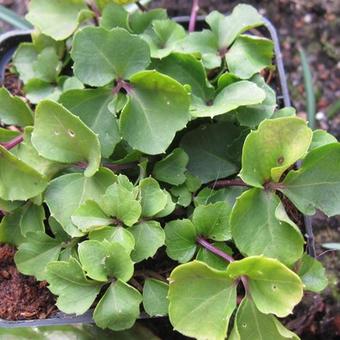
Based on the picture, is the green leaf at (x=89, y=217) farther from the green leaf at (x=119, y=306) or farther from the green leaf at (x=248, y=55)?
the green leaf at (x=248, y=55)

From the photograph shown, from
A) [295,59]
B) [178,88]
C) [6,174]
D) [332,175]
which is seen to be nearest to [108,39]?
[178,88]

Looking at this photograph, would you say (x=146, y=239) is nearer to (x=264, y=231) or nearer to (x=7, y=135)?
(x=264, y=231)

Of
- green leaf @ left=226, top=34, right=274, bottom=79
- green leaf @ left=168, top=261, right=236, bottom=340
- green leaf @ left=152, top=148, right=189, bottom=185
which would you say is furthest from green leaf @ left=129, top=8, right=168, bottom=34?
green leaf @ left=168, top=261, right=236, bottom=340

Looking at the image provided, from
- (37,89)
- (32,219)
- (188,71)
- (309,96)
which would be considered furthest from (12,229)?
(309,96)

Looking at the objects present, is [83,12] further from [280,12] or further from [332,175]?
[280,12]

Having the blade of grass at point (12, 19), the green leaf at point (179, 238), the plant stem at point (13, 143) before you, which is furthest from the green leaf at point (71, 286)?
the blade of grass at point (12, 19)
